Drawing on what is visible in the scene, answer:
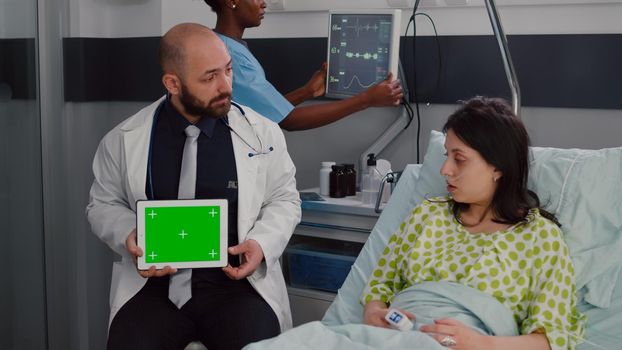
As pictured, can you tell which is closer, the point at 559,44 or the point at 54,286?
the point at 559,44

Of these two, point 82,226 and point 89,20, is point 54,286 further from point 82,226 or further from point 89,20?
point 89,20

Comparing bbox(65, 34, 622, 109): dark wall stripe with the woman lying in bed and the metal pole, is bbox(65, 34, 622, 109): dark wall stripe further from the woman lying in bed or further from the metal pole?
the woman lying in bed

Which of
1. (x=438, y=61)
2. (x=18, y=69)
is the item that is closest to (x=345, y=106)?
(x=438, y=61)

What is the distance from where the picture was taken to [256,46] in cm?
322

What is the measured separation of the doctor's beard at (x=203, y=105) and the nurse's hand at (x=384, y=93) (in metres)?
0.57

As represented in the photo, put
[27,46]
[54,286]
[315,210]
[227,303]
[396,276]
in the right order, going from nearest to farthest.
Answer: [396,276] → [227,303] → [315,210] → [27,46] → [54,286]

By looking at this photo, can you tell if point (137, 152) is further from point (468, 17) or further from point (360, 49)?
point (468, 17)

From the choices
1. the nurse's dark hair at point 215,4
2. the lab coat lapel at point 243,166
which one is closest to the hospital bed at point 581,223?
the lab coat lapel at point 243,166

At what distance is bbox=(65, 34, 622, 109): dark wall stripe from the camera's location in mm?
2584

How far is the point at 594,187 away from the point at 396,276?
0.52 meters

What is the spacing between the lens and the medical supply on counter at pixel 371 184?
262 centimetres

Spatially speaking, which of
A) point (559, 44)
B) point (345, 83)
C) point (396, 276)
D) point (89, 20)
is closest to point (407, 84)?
point (345, 83)

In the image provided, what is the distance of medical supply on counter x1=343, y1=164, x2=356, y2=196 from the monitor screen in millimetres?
235

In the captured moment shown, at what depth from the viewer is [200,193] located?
7.21 feet
